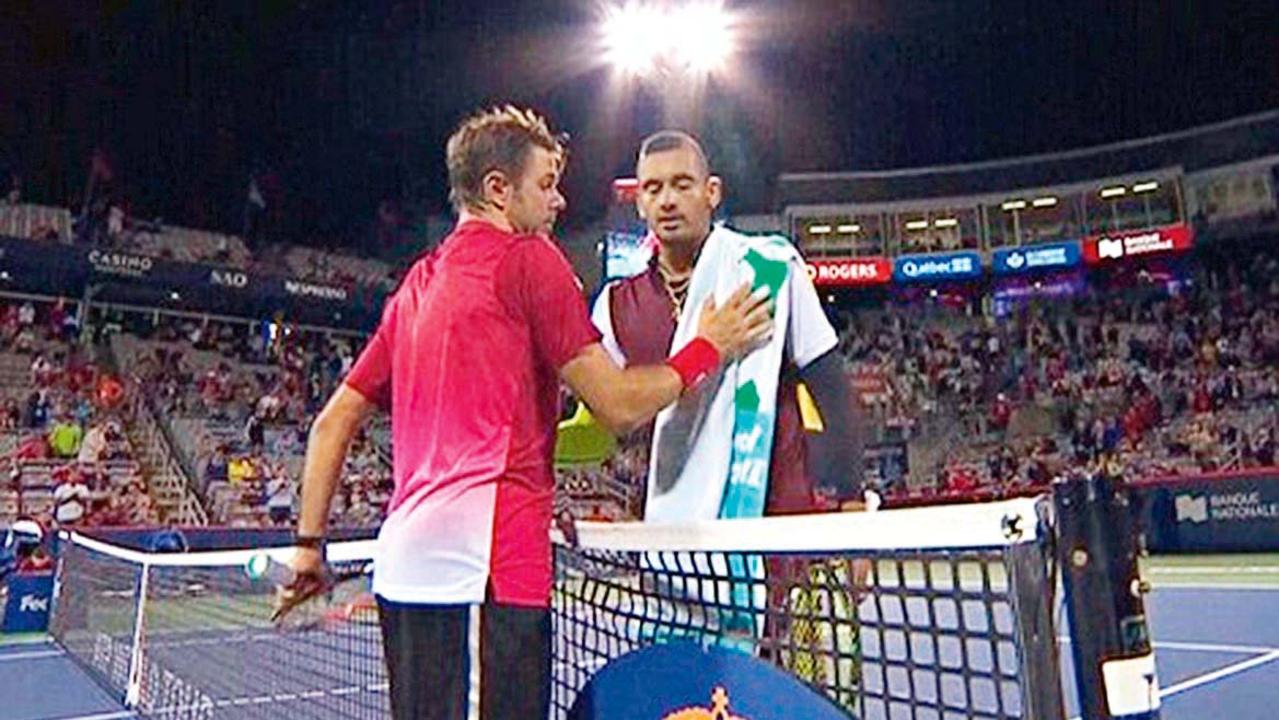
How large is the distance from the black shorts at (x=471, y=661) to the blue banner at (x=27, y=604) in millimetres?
12141

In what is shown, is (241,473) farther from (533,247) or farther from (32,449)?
(533,247)

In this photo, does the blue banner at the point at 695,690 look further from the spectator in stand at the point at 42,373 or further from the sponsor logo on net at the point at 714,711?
the spectator in stand at the point at 42,373

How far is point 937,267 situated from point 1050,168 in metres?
4.81

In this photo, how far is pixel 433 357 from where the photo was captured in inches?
84.5

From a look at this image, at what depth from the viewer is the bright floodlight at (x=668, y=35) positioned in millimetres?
11180

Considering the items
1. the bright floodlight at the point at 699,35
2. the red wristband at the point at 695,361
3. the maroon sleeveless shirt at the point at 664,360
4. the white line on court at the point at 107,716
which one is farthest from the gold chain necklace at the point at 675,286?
the bright floodlight at the point at 699,35

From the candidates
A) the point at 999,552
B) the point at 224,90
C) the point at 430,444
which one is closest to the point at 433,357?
the point at 430,444

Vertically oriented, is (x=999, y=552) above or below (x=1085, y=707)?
above

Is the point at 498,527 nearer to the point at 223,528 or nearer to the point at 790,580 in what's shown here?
the point at 790,580

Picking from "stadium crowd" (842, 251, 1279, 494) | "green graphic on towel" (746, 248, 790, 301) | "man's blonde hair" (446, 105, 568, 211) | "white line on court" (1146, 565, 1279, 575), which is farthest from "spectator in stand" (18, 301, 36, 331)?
"green graphic on towel" (746, 248, 790, 301)

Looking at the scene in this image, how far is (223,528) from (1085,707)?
16.5m

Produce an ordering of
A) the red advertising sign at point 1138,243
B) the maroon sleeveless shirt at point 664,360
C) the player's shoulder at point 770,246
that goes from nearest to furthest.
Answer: the player's shoulder at point 770,246, the maroon sleeveless shirt at point 664,360, the red advertising sign at point 1138,243

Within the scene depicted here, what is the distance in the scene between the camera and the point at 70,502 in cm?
1686

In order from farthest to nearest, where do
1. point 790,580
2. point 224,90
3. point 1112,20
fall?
point 1112,20
point 224,90
point 790,580
